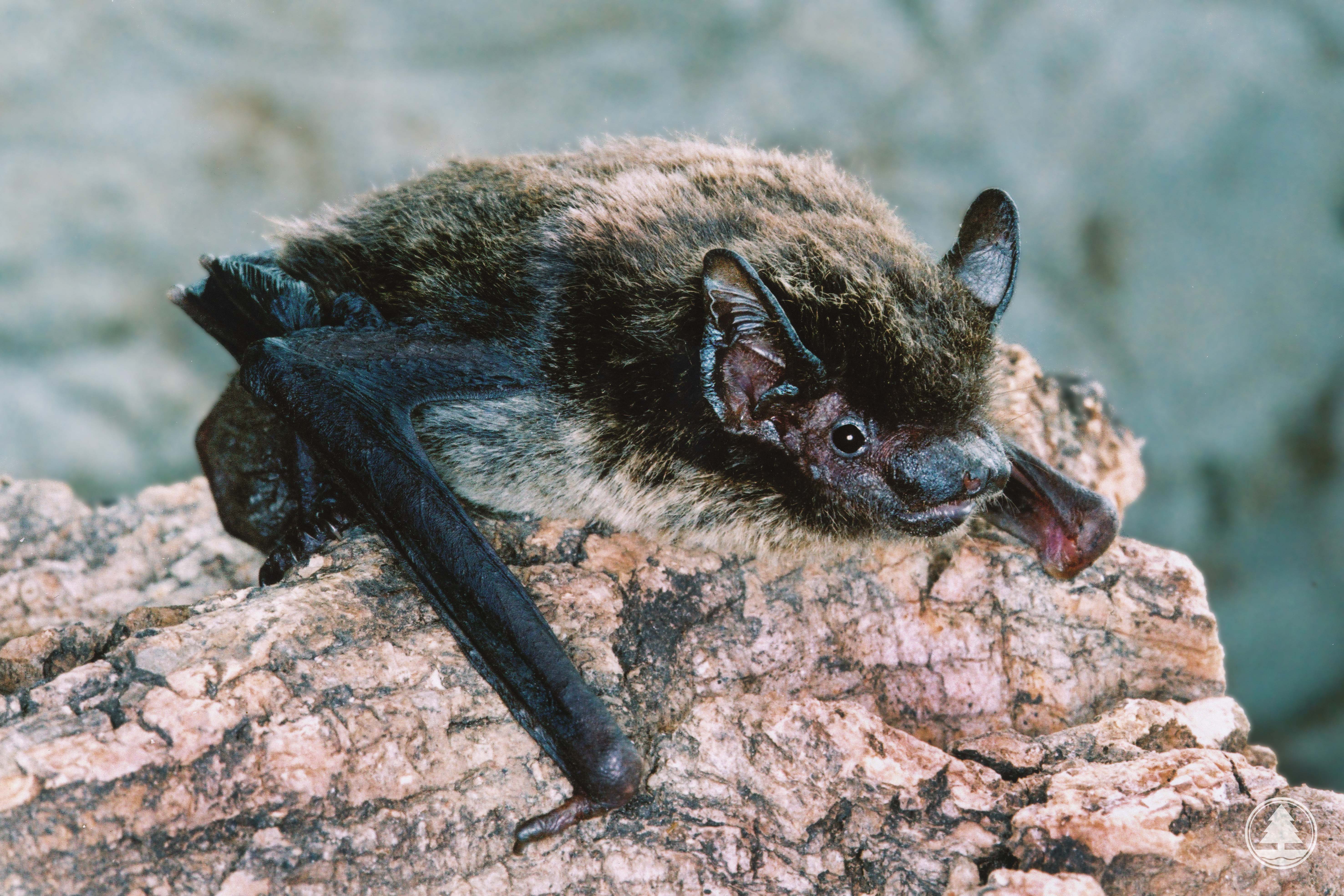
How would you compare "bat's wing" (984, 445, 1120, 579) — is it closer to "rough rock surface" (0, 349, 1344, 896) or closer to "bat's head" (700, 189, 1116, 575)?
"rough rock surface" (0, 349, 1344, 896)

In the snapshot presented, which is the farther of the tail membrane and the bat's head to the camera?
the tail membrane

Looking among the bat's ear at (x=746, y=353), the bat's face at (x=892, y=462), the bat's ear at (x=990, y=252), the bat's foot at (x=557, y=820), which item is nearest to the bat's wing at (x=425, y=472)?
the bat's foot at (x=557, y=820)

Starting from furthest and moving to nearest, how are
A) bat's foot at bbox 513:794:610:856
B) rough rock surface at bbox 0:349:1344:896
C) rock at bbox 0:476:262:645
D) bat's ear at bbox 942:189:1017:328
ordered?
1. rock at bbox 0:476:262:645
2. bat's ear at bbox 942:189:1017:328
3. bat's foot at bbox 513:794:610:856
4. rough rock surface at bbox 0:349:1344:896

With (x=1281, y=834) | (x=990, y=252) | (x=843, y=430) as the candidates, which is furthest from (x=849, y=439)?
(x=1281, y=834)

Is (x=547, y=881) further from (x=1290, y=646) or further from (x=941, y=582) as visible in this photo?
(x=1290, y=646)

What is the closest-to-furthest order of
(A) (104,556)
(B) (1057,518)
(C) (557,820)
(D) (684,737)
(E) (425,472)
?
(C) (557,820) < (D) (684,737) < (E) (425,472) < (B) (1057,518) < (A) (104,556)

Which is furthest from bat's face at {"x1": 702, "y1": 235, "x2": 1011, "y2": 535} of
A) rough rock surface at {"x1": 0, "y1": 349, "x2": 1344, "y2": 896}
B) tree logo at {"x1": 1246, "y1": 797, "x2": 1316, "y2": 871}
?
tree logo at {"x1": 1246, "y1": 797, "x2": 1316, "y2": 871}

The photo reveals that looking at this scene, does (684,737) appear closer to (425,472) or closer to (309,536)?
(425,472)
